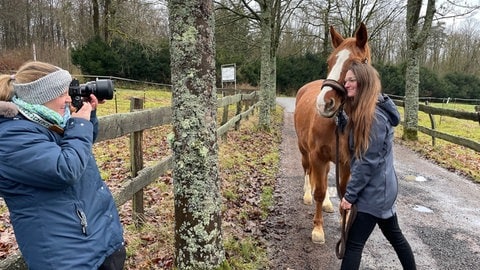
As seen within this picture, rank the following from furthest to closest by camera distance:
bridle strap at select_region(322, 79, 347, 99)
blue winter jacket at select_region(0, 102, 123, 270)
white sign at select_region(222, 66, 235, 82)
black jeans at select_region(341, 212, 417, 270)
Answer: white sign at select_region(222, 66, 235, 82) → bridle strap at select_region(322, 79, 347, 99) → black jeans at select_region(341, 212, 417, 270) → blue winter jacket at select_region(0, 102, 123, 270)

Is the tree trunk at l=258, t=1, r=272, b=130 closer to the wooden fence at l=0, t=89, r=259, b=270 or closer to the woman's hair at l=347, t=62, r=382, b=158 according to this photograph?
the wooden fence at l=0, t=89, r=259, b=270

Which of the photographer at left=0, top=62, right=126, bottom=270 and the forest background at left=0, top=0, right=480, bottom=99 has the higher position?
the forest background at left=0, top=0, right=480, bottom=99

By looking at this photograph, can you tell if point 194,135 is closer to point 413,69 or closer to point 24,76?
point 24,76

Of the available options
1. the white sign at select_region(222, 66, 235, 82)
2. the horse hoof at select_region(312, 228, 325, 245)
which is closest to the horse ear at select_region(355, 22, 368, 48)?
the horse hoof at select_region(312, 228, 325, 245)

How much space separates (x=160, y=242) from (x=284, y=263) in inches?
47.6

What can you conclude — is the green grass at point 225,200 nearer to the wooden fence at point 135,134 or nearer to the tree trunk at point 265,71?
the wooden fence at point 135,134

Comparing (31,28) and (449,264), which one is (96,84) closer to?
(449,264)

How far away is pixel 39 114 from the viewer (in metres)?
1.73

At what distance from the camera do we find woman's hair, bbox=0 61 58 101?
5.55 feet

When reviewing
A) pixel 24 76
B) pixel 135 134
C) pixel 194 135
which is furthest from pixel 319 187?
pixel 24 76

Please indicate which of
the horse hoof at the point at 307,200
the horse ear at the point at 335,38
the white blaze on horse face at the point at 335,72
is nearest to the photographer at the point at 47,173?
the white blaze on horse face at the point at 335,72

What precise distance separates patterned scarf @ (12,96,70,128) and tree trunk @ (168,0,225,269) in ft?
3.18

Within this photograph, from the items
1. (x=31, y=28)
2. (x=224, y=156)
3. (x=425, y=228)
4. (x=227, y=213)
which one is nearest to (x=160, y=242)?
(x=227, y=213)

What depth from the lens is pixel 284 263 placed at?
3.54 metres
